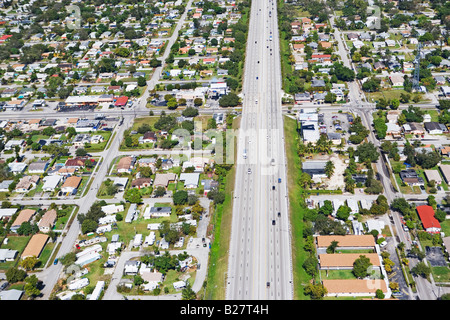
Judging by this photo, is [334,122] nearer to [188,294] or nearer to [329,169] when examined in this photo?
[329,169]

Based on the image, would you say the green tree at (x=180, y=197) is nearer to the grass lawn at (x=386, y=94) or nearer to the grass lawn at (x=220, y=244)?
the grass lawn at (x=220, y=244)

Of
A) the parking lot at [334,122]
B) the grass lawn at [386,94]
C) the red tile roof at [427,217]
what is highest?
the red tile roof at [427,217]

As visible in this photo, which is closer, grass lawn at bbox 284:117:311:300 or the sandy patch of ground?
grass lawn at bbox 284:117:311:300

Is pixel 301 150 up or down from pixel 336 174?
up

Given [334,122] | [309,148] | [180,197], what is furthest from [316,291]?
[334,122]

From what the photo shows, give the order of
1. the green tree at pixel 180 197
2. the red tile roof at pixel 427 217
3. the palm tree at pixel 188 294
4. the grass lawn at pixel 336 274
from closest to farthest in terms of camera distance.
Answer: the palm tree at pixel 188 294, the grass lawn at pixel 336 274, the red tile roof at pixel 427 217, the green tree at pixel 180 197

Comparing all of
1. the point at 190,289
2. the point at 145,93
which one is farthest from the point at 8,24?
the point at 190,289

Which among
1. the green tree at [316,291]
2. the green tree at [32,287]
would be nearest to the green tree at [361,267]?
the green tree at [316,291]

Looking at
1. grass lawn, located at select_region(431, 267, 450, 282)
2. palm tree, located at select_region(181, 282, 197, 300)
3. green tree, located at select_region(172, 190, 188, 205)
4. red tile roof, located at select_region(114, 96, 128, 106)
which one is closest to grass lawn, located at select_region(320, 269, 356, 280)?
grass lawn, located at select_region(431, 267, 450, 282)

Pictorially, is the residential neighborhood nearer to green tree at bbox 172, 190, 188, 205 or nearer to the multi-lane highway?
the multi-lane highway
